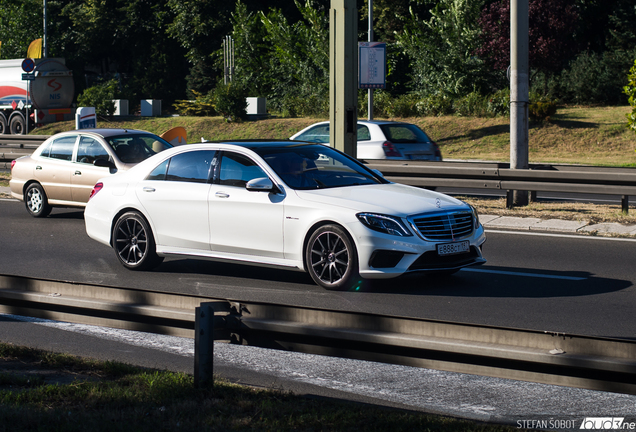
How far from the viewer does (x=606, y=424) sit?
15.3ft

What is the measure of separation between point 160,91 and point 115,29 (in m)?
5.80

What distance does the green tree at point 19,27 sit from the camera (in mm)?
56219

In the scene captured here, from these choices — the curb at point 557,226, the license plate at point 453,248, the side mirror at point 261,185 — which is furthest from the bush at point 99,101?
the license plate at point 453,248

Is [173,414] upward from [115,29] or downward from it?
downward

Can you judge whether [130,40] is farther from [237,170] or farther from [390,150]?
[237,170]

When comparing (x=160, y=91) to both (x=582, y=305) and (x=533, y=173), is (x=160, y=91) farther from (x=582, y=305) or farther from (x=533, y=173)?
(x=582, y=305)

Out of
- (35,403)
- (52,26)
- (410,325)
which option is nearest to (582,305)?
(410,325)

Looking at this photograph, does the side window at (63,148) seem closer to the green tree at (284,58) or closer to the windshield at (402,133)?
the windshield at (402,133)

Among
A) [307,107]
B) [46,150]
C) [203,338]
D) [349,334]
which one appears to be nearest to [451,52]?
[307,107]

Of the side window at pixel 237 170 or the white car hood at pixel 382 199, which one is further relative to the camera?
the side window at pixel 237 170

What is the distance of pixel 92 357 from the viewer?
6160 millimetres

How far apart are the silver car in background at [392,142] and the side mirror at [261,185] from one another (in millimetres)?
9311

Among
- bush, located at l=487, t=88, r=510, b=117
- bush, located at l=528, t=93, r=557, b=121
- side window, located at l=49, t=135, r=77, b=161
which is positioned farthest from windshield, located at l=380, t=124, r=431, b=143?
bush, located at l=487, t=88, r=510, b=117

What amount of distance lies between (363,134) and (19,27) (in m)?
46.2
